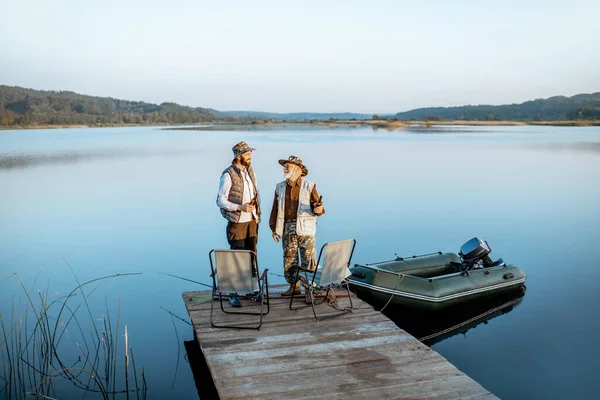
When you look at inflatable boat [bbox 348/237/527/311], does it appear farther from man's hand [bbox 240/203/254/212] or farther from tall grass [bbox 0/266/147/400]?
tall grass [bbox 0/266/147/400]

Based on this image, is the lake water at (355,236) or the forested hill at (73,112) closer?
the lake water at (355,236)

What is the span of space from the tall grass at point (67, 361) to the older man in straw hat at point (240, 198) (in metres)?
1.49

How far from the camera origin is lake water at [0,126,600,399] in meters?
6.61

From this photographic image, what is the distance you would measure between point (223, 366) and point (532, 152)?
34.6 meters

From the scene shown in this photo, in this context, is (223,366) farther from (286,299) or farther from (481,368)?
(481,368)

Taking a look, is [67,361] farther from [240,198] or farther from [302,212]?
[302,212]

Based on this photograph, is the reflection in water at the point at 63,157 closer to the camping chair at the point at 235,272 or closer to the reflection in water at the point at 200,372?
the reflection in water at the point at 200,372

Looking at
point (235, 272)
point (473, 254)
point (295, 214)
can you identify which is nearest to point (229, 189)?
point (295, 214)

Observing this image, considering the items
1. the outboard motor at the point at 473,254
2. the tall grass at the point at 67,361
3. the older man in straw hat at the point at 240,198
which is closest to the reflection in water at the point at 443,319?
the outboard motor at the point at 473,254

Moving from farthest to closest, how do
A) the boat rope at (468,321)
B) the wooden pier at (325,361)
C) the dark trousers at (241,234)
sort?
the boat rope at (468,321), the dark trousers at (241,234), the wooden pier at (325,361)

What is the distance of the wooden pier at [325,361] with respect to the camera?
13.7 feet

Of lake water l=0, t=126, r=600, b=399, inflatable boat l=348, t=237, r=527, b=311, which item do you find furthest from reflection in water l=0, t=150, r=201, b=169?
inflatable boat l=348, t=237, r=527, b=311

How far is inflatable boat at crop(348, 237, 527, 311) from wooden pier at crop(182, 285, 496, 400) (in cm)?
146

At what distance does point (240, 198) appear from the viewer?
582 cm
